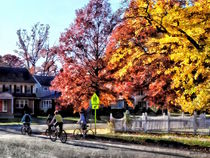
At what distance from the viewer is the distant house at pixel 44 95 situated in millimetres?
70844

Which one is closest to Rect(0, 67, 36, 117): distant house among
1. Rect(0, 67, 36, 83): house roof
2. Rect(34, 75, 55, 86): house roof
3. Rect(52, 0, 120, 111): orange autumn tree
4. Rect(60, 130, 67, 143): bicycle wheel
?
Rect(0, 67, 36, 83): house roof

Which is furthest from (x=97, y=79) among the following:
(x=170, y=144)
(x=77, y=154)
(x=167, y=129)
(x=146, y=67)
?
(x=77, y=154)

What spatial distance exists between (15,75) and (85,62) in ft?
107

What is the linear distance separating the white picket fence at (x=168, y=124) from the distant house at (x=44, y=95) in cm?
4192

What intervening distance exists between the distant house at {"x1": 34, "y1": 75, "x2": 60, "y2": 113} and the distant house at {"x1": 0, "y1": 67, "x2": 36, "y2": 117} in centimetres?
274

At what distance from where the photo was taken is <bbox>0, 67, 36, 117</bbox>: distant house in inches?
2502

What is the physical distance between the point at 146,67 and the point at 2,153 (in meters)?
15.5

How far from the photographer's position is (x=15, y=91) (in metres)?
66.8

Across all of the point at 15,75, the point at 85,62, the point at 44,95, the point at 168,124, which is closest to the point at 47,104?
the point at 44,95

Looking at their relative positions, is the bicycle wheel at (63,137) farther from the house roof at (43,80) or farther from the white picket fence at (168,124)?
the house roof at (43,80)

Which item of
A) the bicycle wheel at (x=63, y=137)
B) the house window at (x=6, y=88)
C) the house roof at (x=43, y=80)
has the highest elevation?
→ the house roof at (x=43, y=80)

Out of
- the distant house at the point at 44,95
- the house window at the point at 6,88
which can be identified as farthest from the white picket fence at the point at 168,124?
the distant house at the point at 44,95

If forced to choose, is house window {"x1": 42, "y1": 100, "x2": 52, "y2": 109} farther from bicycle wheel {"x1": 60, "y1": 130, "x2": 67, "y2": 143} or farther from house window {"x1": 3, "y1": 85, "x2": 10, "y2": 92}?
bicycle wheel {"x1": 60, "y1": 130, "x2": 67, "y2": 143}

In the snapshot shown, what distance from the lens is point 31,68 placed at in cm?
8350
